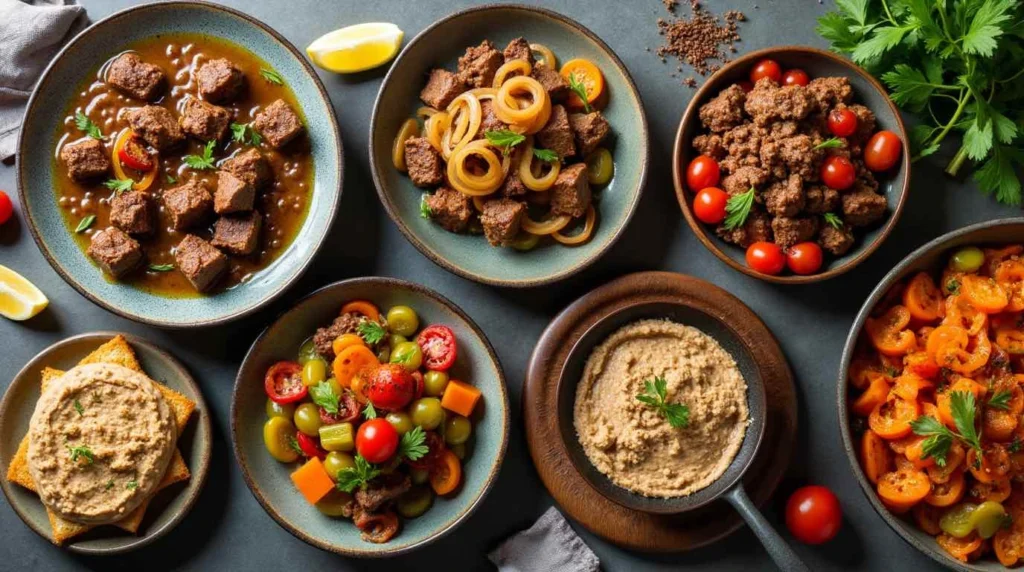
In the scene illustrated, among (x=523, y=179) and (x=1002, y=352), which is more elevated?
(x=523, y=179)

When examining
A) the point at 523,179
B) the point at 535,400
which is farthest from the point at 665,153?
the point at 535,400

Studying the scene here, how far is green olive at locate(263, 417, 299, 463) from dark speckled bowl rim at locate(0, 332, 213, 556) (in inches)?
14.2

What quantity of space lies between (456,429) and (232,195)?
1.75 meters

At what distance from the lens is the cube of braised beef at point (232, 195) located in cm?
439

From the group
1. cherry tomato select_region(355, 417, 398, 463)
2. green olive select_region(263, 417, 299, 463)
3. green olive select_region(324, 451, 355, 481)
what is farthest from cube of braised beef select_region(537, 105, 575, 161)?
green olive select_region(263, 417, 299, 463)

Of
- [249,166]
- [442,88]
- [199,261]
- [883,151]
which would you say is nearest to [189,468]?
[199,261]

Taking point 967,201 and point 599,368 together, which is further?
point 967,201

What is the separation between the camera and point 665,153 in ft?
16.1

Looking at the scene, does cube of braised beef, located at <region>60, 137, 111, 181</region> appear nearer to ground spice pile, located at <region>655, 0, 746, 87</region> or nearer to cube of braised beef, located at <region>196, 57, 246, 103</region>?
cube of braised beef, located at <region>196, 57, 246, 103</region>

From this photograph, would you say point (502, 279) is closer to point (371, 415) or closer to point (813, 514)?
point (371, 415)

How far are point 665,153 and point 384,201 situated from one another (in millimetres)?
1696

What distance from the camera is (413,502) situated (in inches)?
181

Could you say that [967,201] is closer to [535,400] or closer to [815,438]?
[815,438]

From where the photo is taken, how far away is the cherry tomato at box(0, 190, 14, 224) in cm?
479
